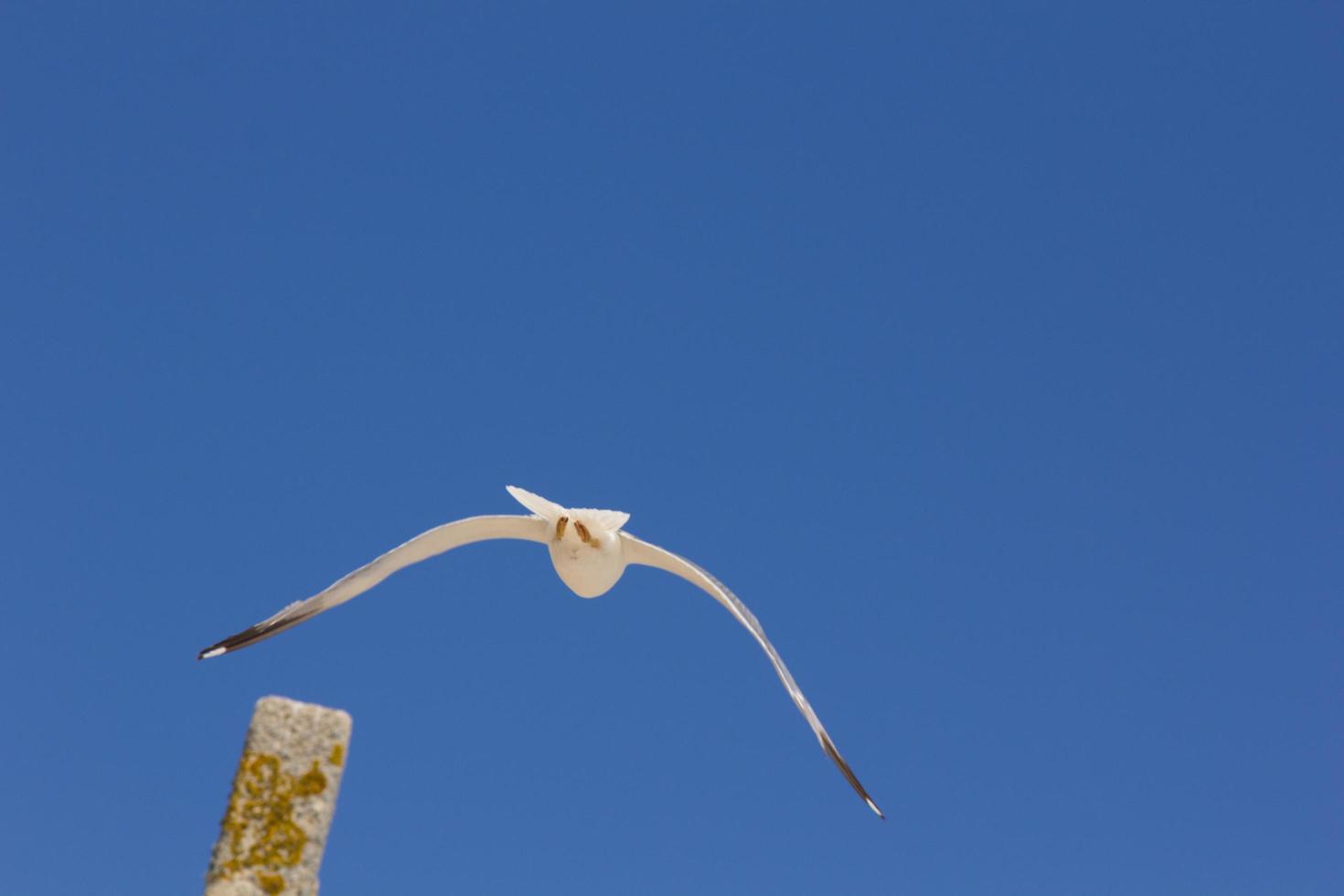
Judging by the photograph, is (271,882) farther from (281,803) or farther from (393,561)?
(393,561)

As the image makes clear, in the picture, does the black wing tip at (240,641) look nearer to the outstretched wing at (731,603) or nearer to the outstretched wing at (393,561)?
the outstretched wing at (393,561)

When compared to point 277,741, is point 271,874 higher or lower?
lower

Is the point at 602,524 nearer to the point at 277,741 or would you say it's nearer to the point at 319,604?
A: the point at 319,604

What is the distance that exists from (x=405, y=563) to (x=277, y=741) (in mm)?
8632

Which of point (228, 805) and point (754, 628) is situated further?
Result: point (754, 628)

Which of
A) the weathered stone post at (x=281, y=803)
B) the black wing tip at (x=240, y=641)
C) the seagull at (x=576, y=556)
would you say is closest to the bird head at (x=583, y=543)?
the seagull at (x=576, y=556)

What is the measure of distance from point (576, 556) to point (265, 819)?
29.9ft

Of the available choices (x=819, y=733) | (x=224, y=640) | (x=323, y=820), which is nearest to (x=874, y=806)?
(x=819, y=733)

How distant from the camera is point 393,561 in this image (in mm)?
13883

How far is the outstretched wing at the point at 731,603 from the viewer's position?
13914mm

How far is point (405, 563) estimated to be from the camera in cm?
1409

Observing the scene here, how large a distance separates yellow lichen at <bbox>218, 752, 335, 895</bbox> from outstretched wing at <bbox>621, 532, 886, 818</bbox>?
27.2ft

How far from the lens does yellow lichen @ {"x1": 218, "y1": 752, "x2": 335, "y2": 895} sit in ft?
17.7

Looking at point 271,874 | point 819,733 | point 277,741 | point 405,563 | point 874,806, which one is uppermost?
point 405,563
